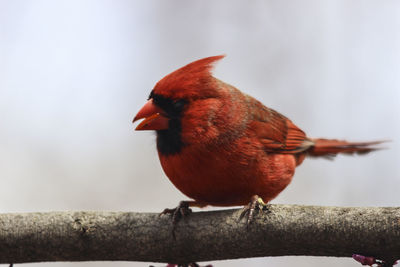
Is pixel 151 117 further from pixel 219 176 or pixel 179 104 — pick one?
pixel 219 176

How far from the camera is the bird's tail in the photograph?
359 cm

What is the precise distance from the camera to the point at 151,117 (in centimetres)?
270

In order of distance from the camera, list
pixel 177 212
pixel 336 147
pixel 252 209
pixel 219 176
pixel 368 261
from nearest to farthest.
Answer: pixel 368 261
pixel 252 209
pixel 177 212
pixel 219 176
pixel 336 147

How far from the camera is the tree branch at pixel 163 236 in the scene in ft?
7.43

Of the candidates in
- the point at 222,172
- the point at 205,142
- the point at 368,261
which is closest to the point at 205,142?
the point at 205,142

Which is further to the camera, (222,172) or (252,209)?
(222,172)

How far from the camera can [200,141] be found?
8.86 feet

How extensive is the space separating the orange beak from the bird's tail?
143 centimetres

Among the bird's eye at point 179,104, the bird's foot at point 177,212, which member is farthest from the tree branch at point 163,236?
the bird's eye at point 179,104

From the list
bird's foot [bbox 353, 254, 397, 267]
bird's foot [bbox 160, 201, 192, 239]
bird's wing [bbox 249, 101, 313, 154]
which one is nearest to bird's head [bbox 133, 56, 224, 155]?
bird's foot [bbox 160, 201, 192, 239]

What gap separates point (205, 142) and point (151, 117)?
0.99 ft

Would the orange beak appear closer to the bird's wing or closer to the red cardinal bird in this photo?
the red cardinal bird

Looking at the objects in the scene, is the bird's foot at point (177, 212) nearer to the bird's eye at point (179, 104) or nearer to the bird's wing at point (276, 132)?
the bird's eye at point (179, 104)

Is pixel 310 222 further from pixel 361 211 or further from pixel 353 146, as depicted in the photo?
pixel 353 146
